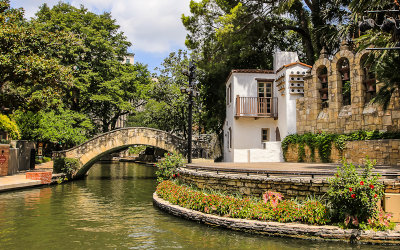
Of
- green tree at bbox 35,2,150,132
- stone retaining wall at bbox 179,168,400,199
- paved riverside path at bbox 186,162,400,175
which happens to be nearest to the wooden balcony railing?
paved riverside path at bbox 186,162,400,175

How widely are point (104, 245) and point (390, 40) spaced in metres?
12.5

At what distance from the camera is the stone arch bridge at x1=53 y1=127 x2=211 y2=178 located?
25984 mm

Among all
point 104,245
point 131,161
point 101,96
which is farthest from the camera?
point 131,161

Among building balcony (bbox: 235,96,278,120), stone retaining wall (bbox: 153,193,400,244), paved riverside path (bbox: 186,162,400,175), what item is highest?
building balcony (bbox: 235,96,278,120)

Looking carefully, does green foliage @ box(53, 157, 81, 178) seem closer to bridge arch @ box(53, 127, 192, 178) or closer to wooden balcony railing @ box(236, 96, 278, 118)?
bridge arch @ box(53, 127, 192, 178)

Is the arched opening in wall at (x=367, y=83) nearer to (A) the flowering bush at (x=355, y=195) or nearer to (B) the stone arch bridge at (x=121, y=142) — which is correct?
(A) the flowering bush at (x=355, y=195)

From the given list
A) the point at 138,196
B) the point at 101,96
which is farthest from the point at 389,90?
the point at 101,96

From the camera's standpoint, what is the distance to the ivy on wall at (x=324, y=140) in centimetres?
1581

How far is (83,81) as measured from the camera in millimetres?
34812

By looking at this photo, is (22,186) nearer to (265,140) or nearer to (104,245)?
(104,245)

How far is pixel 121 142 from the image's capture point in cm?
2598

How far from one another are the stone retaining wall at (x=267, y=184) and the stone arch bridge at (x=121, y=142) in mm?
12372

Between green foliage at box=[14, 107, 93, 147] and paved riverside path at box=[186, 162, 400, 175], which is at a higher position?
green foliage at box=[14, 107, 93, 147]

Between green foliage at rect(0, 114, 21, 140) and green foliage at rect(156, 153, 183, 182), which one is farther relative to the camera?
green foliage at rect(0, 114, 21, 140)
